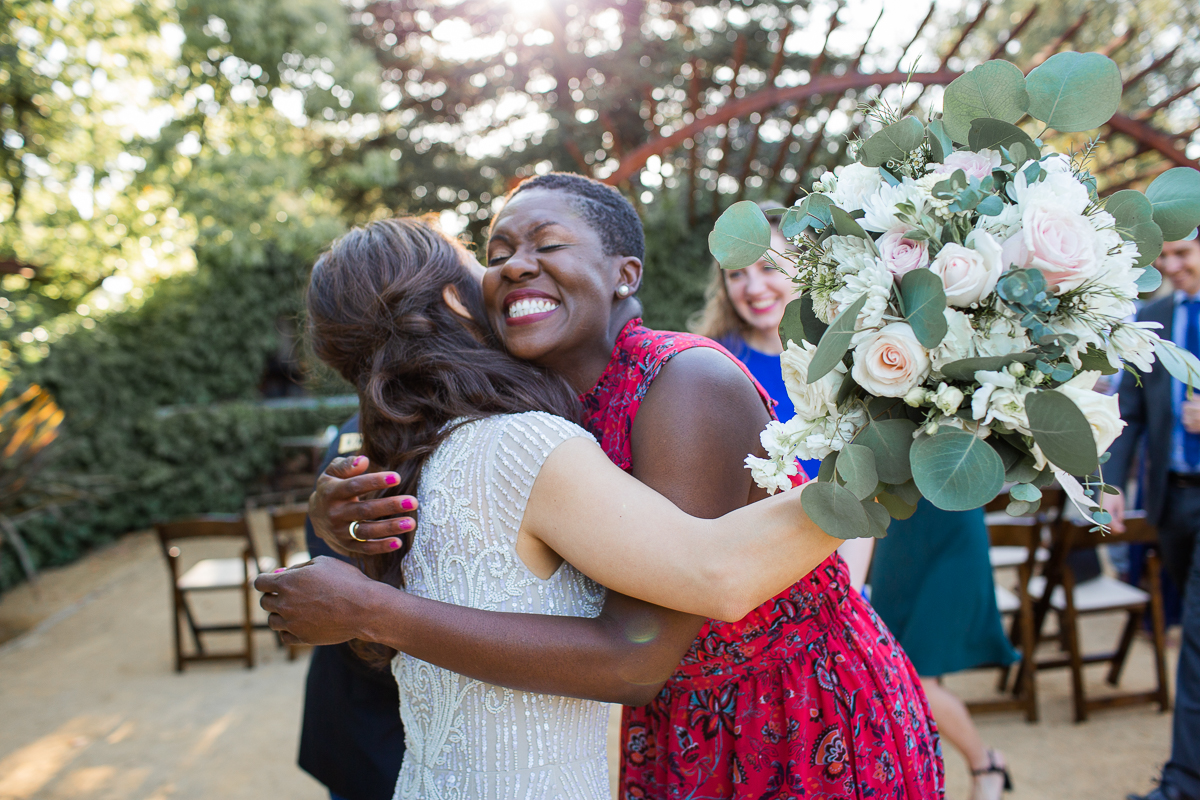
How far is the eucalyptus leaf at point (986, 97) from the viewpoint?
111cm

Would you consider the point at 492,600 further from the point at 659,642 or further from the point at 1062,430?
the point at 1062,430

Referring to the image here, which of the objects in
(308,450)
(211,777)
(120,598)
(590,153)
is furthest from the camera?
(308,450)

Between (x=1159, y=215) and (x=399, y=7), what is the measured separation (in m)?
13.1

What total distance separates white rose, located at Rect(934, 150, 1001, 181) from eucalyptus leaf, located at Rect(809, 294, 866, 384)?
0.89 ft

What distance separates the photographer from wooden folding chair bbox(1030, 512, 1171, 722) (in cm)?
422

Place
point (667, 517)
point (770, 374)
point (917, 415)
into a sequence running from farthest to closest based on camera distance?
point (770, 374), point (667, 517), point (917, 415)

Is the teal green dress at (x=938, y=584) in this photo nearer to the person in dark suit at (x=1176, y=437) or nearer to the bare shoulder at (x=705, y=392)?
the person in dark suit at (x=1176, y=437)

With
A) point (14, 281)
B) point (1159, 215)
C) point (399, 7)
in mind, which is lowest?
point (1159, 215)

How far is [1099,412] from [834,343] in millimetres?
334

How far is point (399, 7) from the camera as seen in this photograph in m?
12.0

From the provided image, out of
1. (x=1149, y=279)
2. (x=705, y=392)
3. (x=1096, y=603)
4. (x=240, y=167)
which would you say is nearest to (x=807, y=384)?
(x=705, y=392)

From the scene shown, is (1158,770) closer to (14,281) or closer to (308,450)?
(308,450)

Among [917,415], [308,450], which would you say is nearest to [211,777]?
[917,415]

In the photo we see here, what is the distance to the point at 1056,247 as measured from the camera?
955mm
